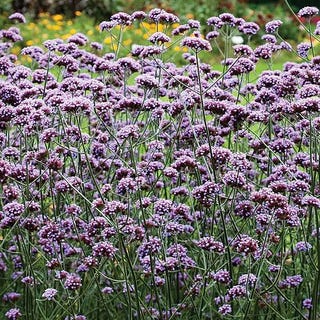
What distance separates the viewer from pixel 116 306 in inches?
129

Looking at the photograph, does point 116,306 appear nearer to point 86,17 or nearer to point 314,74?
point 314,74

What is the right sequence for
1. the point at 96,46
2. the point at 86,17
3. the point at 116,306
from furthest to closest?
1. the point at 86,17
2. the point at 96,46
3. the point at 116,306

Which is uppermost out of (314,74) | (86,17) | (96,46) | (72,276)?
(314,74)

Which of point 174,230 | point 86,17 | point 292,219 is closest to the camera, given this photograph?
point 292,219

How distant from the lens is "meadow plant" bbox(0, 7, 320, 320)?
261 centimetres

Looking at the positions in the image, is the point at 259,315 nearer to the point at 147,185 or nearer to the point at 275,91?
the point at 147,185

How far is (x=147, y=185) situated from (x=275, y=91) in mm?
625

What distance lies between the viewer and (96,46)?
3.85m

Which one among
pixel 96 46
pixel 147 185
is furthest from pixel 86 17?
pixel 147 185

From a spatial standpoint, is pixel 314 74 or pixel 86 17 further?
pixel 86 17

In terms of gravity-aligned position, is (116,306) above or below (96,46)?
below

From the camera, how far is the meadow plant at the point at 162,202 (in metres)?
2.61

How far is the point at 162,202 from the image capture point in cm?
269

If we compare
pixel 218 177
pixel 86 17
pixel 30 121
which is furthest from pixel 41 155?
pixel 86 17
